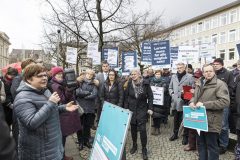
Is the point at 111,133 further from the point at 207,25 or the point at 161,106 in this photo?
the point at 207,25

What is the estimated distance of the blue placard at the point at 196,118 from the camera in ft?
16.0

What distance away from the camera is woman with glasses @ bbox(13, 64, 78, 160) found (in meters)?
3.05

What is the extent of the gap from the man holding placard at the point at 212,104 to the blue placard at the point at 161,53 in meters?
4.20

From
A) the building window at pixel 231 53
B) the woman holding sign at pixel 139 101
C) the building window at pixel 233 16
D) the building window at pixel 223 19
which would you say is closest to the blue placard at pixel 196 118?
the woman holding sign at pixel 139 101

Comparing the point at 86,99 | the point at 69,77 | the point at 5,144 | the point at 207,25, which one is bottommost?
the point at 86,99

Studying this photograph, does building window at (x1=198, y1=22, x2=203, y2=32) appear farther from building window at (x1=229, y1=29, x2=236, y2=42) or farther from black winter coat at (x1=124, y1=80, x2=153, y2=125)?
black winter coat at (x1=124, y1=80, x2=153, y2=125)

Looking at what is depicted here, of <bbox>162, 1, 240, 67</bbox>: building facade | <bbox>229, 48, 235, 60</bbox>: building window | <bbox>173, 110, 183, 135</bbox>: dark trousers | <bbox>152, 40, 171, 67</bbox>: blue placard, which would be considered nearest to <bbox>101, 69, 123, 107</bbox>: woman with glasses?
<bbox>173, 110, 183, 135</bbox>: dark trousers

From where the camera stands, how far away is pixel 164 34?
30.6 meters

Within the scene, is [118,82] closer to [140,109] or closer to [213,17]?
[140,109]

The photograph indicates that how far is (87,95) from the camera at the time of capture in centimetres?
673

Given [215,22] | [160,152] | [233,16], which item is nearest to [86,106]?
[160,152]

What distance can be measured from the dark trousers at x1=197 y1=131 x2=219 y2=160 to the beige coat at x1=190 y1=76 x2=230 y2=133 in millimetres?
178

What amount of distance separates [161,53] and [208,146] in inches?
190

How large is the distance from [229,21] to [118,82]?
52.0 m
